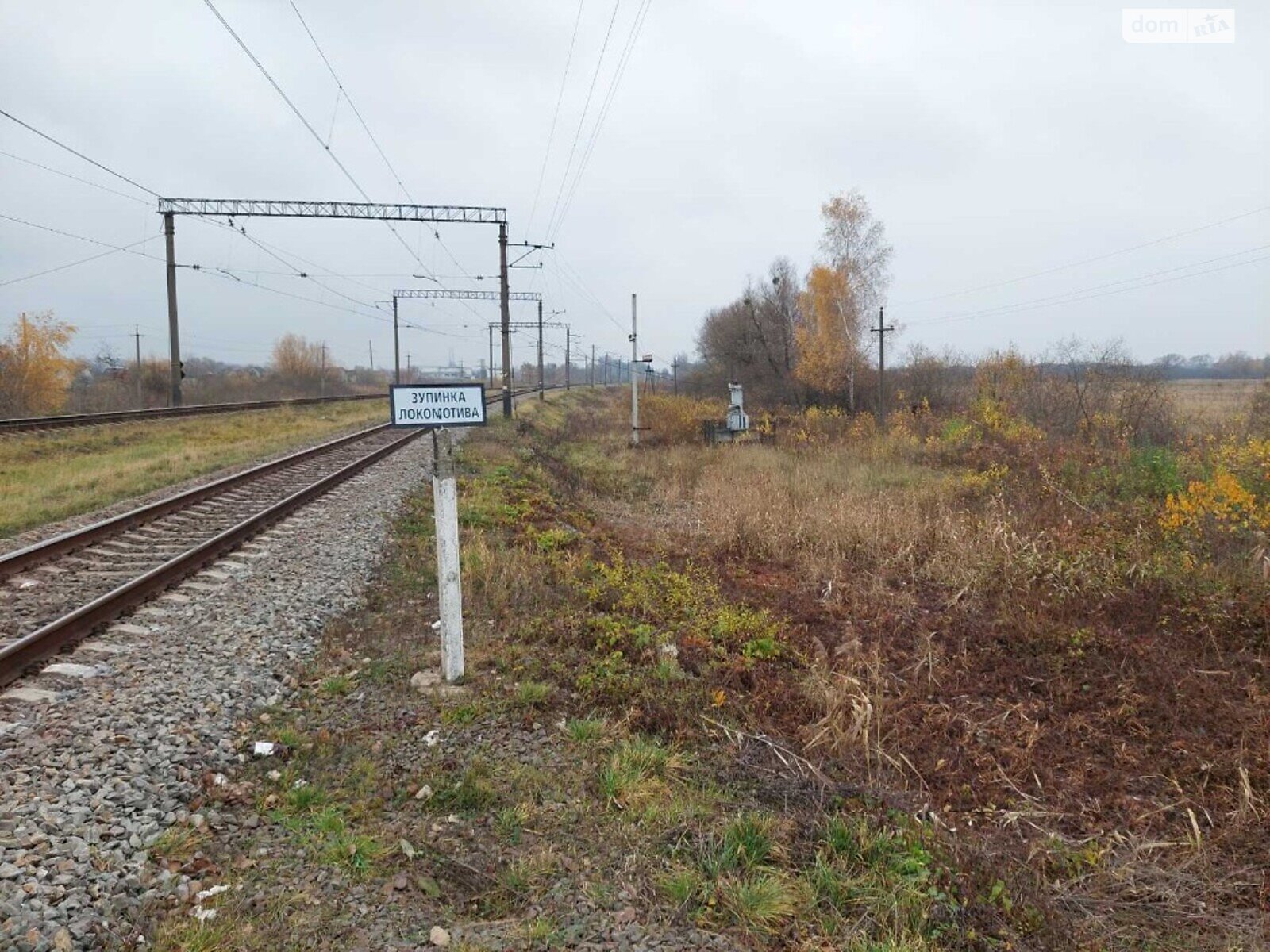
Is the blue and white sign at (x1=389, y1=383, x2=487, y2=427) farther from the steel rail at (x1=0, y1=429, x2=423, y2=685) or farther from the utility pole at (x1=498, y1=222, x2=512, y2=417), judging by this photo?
the utility pole at (x1=498, y1=222, x2=512, y2=417)

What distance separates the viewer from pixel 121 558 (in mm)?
8500

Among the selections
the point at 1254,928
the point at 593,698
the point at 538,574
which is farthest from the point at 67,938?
the point at 538,574

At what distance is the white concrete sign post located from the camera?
5.30 meters

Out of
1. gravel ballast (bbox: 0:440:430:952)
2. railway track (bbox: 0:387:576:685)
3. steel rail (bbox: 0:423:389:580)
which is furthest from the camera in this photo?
steel rail (bbox: 0:423:389:580)

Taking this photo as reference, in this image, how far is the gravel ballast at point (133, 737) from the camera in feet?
9.76

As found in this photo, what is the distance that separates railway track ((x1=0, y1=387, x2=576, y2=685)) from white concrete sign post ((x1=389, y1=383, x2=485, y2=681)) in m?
1.41

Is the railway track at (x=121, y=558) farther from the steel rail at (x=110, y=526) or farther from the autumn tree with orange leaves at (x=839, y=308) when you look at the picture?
the autumn tree with orange leaves at (x=839, y=308)

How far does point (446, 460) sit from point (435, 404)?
43cm

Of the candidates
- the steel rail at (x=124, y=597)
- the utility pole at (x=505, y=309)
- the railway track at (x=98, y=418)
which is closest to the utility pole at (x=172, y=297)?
the railway track at (x=98, y=418)

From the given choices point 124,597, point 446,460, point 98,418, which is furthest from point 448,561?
point 98,418

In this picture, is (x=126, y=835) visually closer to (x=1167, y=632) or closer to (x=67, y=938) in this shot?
(x=67, y=938)

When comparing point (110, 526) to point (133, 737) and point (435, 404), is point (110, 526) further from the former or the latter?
point (435, 404)

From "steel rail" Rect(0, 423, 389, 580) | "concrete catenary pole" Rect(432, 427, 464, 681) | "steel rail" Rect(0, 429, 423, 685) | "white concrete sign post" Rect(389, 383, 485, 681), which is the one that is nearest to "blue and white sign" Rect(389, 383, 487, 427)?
"white concrete sign post" Rect(389, 383, 485, 681)

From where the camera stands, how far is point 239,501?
1205 cm
